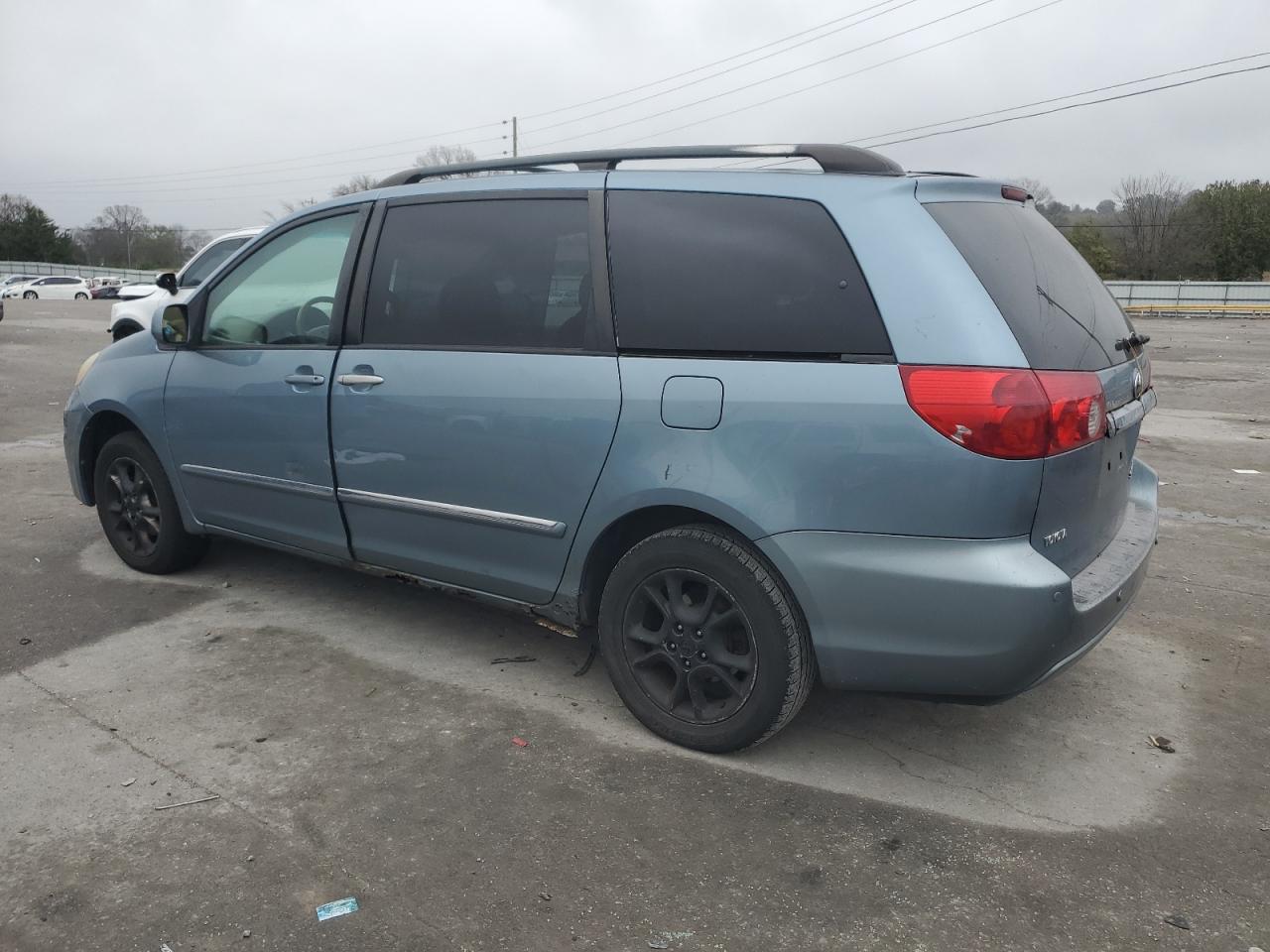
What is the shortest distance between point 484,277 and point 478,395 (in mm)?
457

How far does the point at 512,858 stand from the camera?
9.16ft

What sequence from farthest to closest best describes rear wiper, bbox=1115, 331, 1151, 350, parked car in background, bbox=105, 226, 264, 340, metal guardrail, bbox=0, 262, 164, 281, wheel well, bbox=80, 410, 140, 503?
metal guardrail, bbox=0, 262, 164, 281 → parked car in background, bbox=105, 226, 264, 340 → wheel well, bbox=80, 410, 140, 503 → rear wiper, bbox=1115, 331, 1151, 350

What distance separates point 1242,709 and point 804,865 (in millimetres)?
2078

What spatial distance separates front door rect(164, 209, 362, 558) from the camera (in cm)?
420

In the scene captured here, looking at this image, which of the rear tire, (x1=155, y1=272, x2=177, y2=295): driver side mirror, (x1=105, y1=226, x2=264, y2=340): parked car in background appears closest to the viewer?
the rear tire

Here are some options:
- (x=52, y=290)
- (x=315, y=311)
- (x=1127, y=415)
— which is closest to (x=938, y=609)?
(x=1127, y=415)

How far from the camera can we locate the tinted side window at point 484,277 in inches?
140

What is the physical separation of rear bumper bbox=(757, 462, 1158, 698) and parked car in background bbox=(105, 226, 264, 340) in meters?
9.05

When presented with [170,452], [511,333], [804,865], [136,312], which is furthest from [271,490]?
[136,312]

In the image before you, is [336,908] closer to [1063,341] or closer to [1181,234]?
[1063,341]

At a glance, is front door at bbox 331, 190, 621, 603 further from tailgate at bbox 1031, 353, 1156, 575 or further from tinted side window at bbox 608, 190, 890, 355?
tailgate at bbox 1031, 353, 1156, 575

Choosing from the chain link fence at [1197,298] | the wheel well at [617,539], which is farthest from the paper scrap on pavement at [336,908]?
the chain link fence at [1197,298]

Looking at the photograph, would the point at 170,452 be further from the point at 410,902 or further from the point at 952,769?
the point at 952,769

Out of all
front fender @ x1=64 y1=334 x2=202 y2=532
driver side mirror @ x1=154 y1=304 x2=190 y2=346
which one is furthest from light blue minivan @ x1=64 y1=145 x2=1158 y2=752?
front fender @ x1=64 y1=334 x2=202 y2=532
